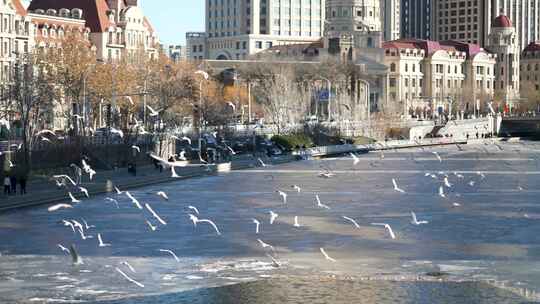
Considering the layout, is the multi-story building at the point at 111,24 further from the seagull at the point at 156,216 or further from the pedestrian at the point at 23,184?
the seagull at the point at 156,216

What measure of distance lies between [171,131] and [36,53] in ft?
43.6

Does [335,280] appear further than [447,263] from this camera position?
No

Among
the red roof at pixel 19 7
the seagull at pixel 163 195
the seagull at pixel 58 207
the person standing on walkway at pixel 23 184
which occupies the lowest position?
the seagull at pixel 163 195

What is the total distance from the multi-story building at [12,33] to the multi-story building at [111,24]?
37.7ft

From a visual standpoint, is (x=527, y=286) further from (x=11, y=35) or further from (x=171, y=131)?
(x=11, y=35)

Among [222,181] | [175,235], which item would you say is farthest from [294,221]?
[222,181]

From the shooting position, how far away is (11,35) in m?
116

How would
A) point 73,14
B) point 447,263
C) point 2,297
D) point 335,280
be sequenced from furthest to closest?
point 73,14
point 447,263
point 335,280
point 2,297

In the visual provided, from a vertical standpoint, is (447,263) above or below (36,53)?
below

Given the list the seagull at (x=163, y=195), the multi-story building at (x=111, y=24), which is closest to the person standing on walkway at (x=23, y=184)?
the seagull at (x=163, y=195)

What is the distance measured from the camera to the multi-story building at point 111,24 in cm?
13288

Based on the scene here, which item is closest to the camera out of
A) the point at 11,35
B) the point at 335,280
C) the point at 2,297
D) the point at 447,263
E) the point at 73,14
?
the point at 2,297

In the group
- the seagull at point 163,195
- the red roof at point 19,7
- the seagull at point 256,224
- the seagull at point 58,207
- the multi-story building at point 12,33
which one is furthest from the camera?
the red roof at point 19,7

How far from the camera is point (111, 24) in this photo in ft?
445
